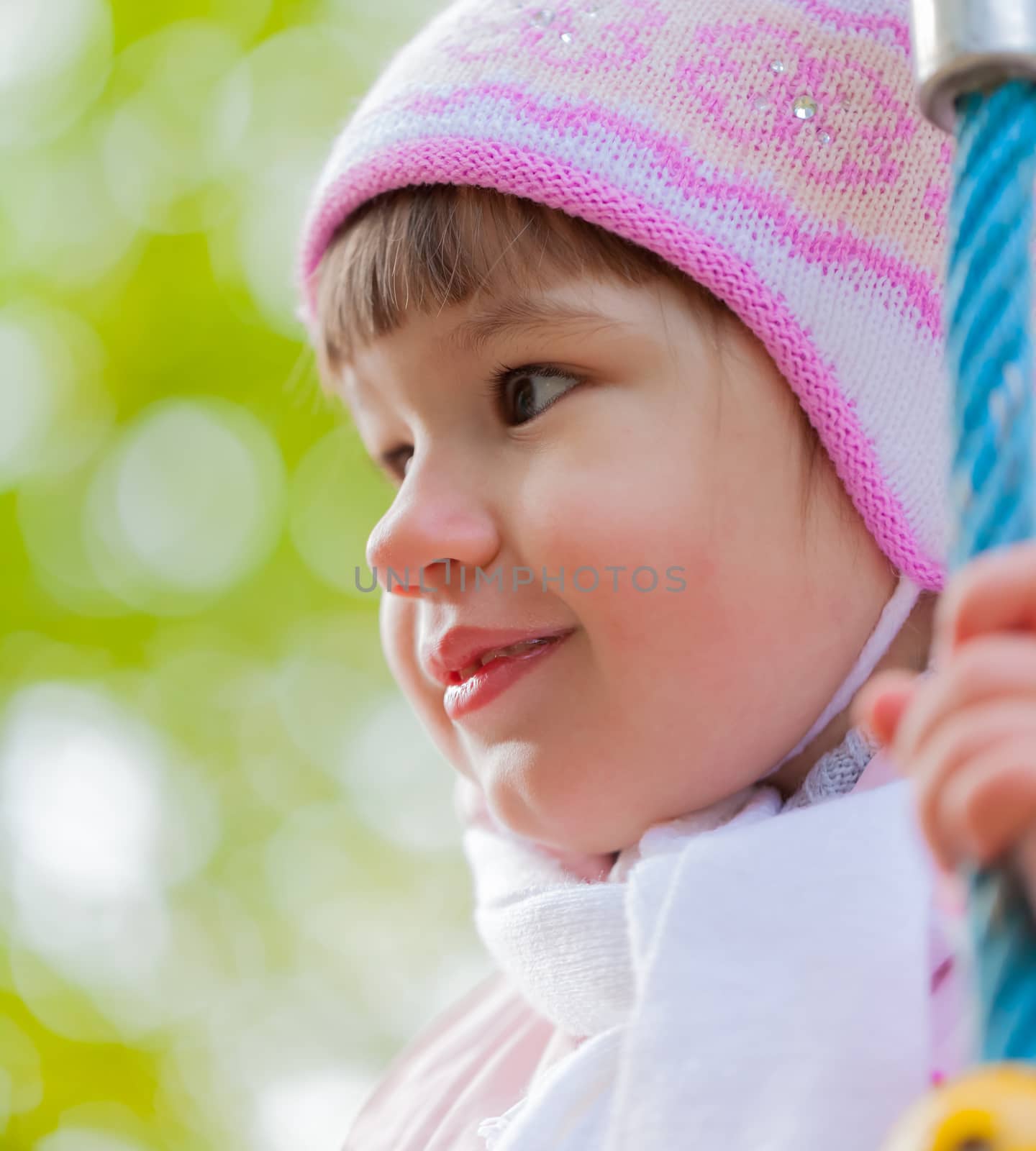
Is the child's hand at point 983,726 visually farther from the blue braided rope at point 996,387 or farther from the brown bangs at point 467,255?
the brown bangs at point 467,255

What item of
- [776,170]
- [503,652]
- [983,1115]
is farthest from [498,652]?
[983,1115]

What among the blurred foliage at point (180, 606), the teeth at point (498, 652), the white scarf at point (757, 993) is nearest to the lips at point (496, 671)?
the teeth at point (498, 652)

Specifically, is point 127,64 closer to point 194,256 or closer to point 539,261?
point 194,256

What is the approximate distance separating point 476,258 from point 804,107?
0.55 ft

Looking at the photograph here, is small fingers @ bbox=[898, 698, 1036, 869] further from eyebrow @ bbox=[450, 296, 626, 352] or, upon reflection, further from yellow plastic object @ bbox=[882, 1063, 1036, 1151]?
eyebrow @ bbox=[450, 296, 626, 352]

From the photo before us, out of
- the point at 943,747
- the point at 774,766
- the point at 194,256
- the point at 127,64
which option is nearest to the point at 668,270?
the point at 774,766

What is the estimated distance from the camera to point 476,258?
0.60 meters

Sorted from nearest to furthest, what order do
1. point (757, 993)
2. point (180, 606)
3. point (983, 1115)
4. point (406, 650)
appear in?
point (983, 1115)
point (757, 993)
point (406, 650)
point (180, 606)

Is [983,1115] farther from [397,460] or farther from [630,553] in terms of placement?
[397,460]

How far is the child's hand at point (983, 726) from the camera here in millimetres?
279

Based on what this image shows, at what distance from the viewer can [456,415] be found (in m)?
0.61

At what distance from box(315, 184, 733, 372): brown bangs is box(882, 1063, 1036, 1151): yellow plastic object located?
1.28ft

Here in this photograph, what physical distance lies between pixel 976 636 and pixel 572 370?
1.03ft

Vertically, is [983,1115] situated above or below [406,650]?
above
